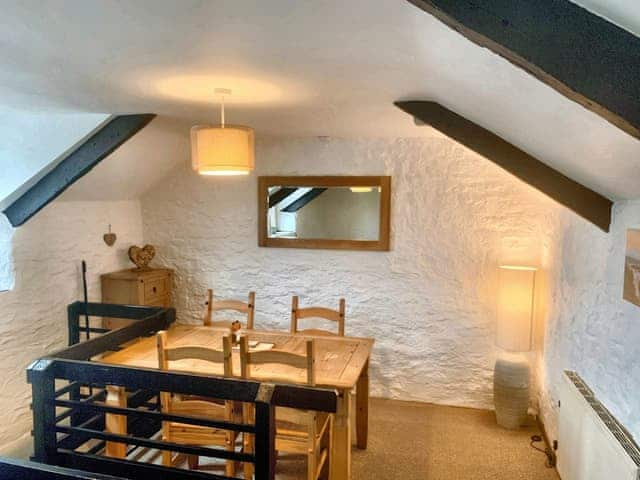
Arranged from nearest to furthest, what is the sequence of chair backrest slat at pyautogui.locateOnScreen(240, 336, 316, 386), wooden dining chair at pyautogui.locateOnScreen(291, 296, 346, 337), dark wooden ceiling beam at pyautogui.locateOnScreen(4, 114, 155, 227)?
chair backrest slat at pyautogui.locateOnScreen(240, 336, 316, 386) → dark wooden ceiling beam at pyautogui.locateOnScreen(4, 114, 155, 227) → wooden dining chair at pyautogui.locateOnScreen(291, 296, 346, 337)

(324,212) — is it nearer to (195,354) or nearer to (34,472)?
(195,354)

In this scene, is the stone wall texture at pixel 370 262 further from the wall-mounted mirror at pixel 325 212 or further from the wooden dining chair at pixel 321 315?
the wooden dining chair at pixel 321 315

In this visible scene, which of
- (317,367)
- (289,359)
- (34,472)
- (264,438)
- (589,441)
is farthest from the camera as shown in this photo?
(317,367)

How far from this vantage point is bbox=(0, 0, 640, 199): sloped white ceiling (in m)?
1.34

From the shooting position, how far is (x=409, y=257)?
3.59 metres

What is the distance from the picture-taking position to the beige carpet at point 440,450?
107 inches

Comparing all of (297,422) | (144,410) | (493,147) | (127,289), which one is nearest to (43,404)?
(144,410)

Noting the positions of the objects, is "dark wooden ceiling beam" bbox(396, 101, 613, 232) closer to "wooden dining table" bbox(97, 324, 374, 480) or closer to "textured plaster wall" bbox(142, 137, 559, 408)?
"textured plaster wall" bbox(142, 137, 559, 408)

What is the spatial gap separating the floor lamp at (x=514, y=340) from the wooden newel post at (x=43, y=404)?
2619 millimetres

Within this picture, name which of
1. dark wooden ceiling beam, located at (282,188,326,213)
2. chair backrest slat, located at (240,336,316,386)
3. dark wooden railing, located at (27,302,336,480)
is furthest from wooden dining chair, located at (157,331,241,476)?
dark wooden ceiling beam, located at (282,188,326,213)

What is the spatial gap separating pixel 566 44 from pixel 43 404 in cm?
200

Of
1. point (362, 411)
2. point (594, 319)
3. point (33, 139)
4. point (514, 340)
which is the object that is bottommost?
point (362, 411)

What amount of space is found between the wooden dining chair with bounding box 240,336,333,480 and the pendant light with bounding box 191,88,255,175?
817 mm

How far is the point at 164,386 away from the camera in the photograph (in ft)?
5.69
